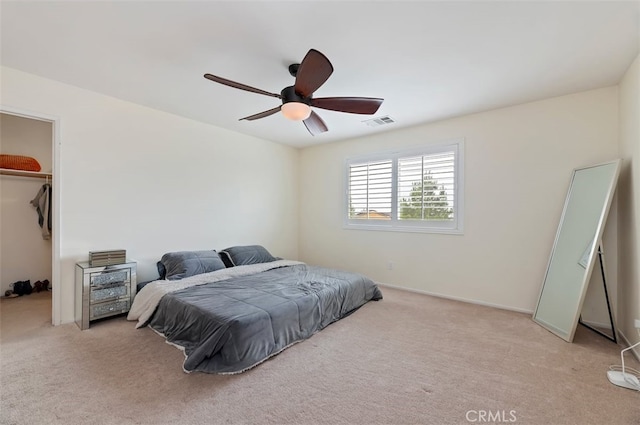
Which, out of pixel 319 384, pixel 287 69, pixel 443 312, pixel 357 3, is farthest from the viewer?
pixel 443 312

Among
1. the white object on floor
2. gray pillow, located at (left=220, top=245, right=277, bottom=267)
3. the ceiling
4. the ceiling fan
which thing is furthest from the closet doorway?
the white object on floor

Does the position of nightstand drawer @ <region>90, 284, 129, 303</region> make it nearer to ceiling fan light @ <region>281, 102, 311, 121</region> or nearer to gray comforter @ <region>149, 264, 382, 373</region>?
gray comforter @ <region>149, 264, 382, 373</region>

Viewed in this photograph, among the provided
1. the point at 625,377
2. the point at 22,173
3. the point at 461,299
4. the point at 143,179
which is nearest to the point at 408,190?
the point at 461,299

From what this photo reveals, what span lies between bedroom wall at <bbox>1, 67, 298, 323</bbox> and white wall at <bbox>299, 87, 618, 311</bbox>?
2.31 meters

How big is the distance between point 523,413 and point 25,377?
336 centimetres

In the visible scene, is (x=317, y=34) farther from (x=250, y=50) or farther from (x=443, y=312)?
(x=443, y=312)

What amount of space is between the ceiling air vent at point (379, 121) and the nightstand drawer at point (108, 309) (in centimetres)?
383

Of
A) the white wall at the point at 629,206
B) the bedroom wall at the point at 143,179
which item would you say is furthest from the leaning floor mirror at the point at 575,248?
the bedroom wall at the point at 143,179

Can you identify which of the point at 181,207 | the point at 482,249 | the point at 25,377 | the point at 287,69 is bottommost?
the point at 25,377

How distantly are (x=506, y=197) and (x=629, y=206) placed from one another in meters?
1.07

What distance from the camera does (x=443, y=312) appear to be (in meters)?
3.40

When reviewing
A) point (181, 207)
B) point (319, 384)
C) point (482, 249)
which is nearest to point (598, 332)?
→ point (482, 249)

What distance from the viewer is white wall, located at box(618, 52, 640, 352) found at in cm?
238

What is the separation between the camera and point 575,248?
2865 millimetres
